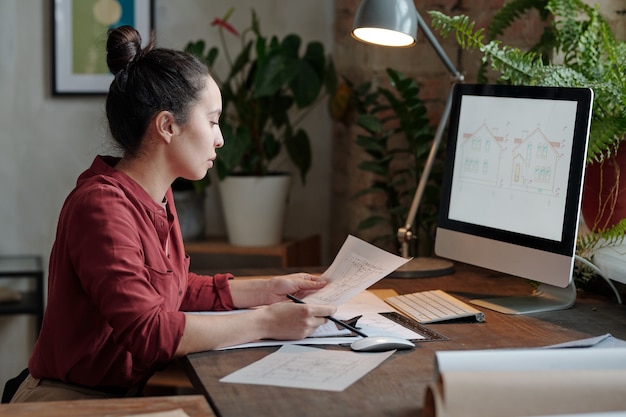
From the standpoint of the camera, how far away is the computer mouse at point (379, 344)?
61.0 inches

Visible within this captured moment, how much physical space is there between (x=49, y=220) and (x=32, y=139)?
0.31 metres

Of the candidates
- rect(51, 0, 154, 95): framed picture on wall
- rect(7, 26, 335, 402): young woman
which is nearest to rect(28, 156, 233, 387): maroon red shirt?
rect(7, 26, 335, 402): young woman

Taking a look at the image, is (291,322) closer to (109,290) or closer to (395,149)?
(109,290)

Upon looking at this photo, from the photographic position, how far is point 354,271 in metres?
1.81

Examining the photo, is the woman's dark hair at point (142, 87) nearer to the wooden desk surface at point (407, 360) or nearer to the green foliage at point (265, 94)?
the wooden desk surface at point (407, 360)

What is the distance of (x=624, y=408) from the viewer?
1138 millimetres

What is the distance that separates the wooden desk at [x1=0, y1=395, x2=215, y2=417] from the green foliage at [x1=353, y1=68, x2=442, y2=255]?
1527mm

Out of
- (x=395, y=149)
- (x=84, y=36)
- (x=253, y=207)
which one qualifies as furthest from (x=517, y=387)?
(x=84, y=36)

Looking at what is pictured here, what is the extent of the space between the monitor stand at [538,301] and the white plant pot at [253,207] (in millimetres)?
1439

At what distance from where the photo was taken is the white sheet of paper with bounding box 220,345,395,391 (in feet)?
4.54

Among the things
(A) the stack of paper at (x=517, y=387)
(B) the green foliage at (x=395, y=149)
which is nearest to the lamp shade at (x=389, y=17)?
(B) the green foliage at (x=395, y=149)

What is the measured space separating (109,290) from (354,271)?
20.5 inches

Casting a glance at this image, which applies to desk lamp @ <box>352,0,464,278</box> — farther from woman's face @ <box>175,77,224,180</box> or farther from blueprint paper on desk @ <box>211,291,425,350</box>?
woman's face @ <box>175,77,224,180</box>

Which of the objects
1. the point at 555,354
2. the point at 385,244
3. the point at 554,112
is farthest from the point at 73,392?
the point at 385,244
